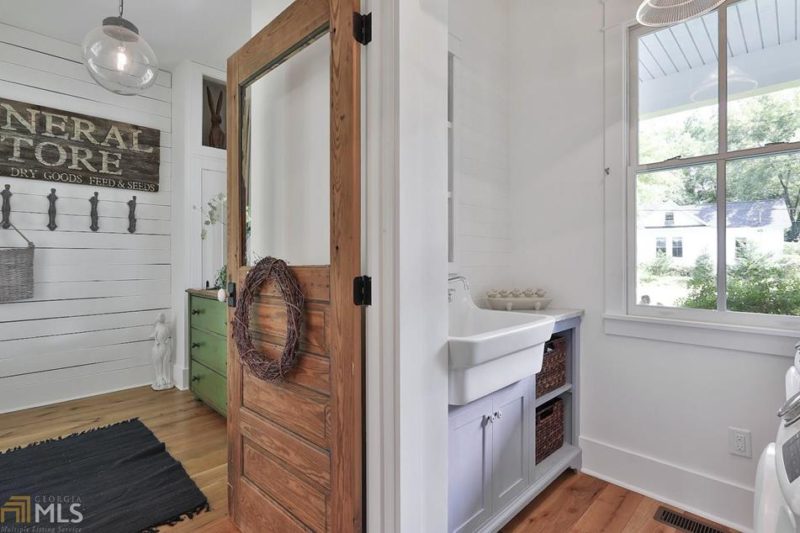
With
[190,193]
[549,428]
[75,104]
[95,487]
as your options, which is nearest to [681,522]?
[549,428]

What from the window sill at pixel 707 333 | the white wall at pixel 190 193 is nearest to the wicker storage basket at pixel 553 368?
the window sill at pixel 707 333

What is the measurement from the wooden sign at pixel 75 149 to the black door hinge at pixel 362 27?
322 centimetres

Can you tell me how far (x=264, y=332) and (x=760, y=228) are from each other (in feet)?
7.29

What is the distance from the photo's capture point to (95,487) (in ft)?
6.71

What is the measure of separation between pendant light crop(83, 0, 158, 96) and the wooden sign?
160cm

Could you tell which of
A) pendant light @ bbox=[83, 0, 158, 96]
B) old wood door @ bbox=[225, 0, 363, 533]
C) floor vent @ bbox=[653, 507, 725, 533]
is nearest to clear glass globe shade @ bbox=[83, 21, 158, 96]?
pendant light @ bbox=[83, 0, 158, 96]

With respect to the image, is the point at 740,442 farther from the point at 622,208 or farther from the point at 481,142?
the point at 481,142

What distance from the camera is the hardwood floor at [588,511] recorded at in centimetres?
179

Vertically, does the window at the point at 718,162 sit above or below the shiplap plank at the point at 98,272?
above

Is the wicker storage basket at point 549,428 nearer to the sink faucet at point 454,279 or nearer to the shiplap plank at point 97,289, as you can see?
the sink faucet at point 454,279

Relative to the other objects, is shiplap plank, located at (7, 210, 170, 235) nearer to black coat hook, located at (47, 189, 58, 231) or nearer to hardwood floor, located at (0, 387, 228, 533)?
black coat hook, located at (47, 189, 58, 231)

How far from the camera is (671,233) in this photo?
208cm

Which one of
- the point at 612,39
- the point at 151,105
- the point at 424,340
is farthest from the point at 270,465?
the point at 151,105

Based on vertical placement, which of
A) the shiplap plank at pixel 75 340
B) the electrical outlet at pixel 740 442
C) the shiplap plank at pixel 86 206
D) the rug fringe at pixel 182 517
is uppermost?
A: the shiplap plank at pixel 86 206
